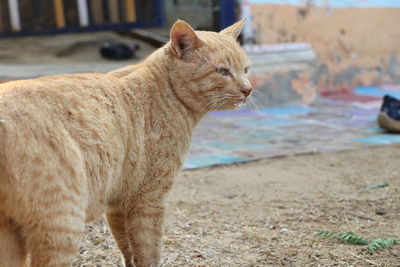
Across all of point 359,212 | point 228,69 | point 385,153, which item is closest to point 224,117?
point 385,153

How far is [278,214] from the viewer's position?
3791 millimetres

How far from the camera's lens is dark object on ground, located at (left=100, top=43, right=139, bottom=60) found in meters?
7.62

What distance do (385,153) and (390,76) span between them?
15.0 feet

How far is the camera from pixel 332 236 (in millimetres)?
3303

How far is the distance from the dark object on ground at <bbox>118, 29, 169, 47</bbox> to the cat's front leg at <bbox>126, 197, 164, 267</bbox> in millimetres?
6090

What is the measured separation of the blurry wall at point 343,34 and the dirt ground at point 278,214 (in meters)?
3.38

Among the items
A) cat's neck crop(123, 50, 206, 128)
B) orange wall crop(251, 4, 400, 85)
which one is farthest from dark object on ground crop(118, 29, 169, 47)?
cat's neck crop(123, 50, 206, 128)

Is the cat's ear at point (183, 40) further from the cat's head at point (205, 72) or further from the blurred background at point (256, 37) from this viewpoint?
the blurred background at point (256, 37)

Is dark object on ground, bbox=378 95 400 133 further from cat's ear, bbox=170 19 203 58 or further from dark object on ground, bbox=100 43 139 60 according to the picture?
cat's ear, bbox=170 19 203 58

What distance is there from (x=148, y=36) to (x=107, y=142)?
662 cm

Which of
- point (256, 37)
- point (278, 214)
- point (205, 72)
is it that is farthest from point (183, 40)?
point (256, 37)

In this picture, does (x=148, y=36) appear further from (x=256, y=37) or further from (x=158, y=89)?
(x=158, y=89)

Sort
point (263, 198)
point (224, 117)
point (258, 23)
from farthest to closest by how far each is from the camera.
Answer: point (258, 23) → point (224, 117) → point (263, 198)

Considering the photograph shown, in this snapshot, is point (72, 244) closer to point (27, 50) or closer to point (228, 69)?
point (228, 69)
